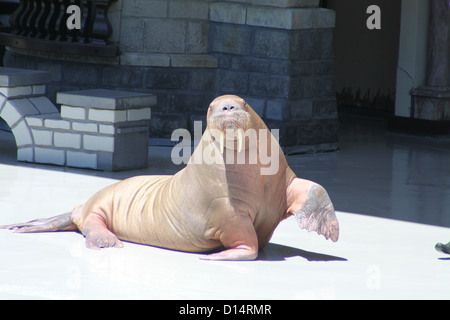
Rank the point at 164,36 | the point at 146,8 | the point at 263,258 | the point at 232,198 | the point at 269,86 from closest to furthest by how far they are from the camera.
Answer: the point at 232,198
the point at 263,258
the point at 269,86
the point at 146,8
the point at 164,36

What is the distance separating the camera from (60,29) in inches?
439

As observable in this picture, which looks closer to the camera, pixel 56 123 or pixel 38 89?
pixel 56 123

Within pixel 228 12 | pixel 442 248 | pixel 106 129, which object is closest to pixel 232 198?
pixel 442 248

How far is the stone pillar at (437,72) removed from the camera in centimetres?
1188

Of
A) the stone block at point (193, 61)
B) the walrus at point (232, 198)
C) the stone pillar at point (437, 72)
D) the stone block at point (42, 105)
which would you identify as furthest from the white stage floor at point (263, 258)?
the stone pillar at point (437, 72)

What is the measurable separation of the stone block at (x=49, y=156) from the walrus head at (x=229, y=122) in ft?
13.3

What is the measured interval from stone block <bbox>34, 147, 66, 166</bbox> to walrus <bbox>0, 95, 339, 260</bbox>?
11.5ft

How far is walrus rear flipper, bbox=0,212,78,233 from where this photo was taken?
639 cm

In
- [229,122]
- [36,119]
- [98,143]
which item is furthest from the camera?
[36,119]

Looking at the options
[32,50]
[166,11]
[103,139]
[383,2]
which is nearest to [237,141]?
[103,139]

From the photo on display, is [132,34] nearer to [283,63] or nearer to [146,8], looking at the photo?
[146,8]

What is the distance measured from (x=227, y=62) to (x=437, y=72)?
9.54ft

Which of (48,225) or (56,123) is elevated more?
(56,123)

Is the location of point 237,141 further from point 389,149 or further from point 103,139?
point 389,149
